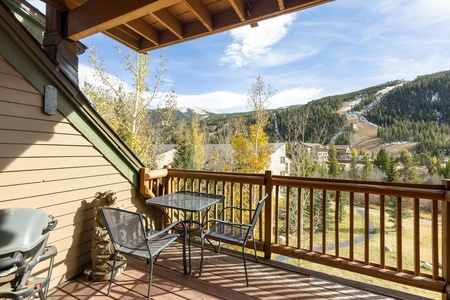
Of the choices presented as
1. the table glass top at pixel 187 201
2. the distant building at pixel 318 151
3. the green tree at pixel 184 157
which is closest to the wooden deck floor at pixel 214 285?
the table glass top at pixel 187 201

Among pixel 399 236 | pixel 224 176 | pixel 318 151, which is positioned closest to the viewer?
pixel 399 236

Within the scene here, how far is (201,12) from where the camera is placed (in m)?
2.21

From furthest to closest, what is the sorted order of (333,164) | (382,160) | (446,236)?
(333,164)
(382,160)
(446,236)

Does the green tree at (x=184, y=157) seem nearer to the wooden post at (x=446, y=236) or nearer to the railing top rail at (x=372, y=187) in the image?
the railing top rail at (x=372, y=187)

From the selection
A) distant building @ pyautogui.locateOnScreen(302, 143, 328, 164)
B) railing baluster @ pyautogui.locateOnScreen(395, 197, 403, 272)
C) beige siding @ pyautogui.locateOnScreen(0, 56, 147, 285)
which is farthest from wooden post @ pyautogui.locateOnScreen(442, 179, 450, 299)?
distant building @ pyautogui.locateOnScreen(302, 143, 328, 164)

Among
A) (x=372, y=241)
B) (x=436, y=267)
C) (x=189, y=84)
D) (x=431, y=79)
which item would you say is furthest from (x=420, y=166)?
(x=189, y=84)

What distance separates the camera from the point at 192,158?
1789 cm

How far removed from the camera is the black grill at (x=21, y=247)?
121cm

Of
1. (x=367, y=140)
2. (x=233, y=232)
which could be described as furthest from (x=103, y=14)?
(x=367, y=140)

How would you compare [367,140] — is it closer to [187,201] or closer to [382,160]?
[382,160]

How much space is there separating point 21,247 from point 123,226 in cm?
85

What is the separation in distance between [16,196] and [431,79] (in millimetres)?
22295

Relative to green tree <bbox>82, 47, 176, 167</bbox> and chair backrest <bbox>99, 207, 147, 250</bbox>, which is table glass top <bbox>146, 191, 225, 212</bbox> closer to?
chair backrest <bbox>99, 207, 147, 250</bbox>

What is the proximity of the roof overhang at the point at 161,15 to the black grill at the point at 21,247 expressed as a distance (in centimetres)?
174
